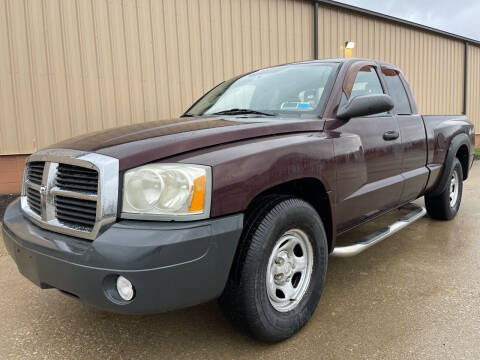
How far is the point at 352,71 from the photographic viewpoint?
3076 mm

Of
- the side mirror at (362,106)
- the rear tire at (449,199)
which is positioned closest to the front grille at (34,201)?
the side mirror at (362,106)

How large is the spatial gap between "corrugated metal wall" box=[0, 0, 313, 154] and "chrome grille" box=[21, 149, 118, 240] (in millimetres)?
4622

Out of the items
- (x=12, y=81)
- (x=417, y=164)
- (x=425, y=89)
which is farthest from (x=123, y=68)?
(x=425, y=89)

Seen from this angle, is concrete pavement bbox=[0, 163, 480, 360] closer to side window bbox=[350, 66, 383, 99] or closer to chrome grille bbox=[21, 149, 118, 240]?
chrome grille bbox=[21, 149, 118, 240]

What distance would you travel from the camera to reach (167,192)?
1827 millimetres

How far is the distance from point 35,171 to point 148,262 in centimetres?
110

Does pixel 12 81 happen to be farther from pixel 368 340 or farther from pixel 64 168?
pixel 368 340

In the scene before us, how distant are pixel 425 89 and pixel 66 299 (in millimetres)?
12912

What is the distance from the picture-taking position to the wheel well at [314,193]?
2430 millimetres

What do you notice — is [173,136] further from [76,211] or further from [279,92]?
[279,92]

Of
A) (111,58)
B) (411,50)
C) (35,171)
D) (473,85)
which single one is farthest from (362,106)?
(473,85)

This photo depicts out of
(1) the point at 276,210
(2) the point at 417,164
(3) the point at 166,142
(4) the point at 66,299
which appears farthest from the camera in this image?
(2) the point at 417,164

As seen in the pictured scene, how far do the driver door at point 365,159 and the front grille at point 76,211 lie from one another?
1.53 meters

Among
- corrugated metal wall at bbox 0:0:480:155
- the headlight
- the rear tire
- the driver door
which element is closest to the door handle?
the driver door
